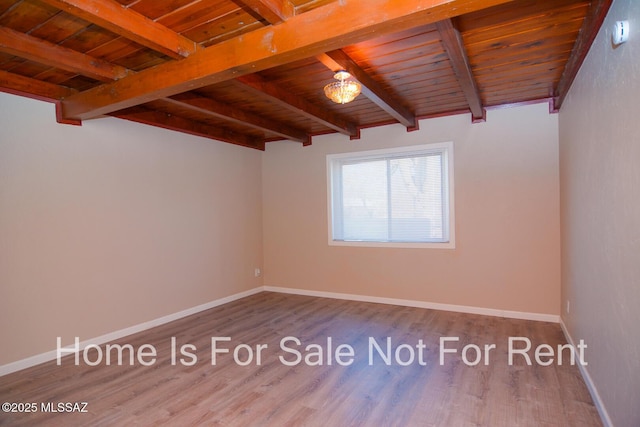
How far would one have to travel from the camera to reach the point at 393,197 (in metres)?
4.69

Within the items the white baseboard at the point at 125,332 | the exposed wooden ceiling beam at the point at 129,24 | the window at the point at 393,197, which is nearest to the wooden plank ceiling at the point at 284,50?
the exposed wooden ceiling beam at the point at 129,24

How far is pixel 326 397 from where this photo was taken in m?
2.38

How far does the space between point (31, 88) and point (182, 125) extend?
1511 millimetres

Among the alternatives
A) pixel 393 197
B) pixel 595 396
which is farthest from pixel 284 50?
pixel 393 197

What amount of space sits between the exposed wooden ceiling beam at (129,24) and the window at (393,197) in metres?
3.04

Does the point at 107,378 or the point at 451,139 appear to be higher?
the point at 451,139

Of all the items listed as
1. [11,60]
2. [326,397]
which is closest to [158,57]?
[11,60]

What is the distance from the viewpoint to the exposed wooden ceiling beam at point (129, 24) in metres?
1.75

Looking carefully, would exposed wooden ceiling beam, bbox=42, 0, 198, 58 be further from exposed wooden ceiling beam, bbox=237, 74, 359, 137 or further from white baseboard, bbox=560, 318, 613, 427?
white baseboard, bbox=560, 318, 613, 427

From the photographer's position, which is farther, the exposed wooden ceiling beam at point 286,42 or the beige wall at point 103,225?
the beige wall at point 103,225

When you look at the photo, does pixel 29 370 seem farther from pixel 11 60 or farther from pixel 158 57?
pixel 158 57

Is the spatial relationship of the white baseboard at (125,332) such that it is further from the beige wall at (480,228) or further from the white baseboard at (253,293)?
the beige wall at (480,228)

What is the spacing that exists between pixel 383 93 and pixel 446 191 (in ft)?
5.50

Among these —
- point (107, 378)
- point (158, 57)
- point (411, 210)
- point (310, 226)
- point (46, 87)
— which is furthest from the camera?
point (310, 226)
